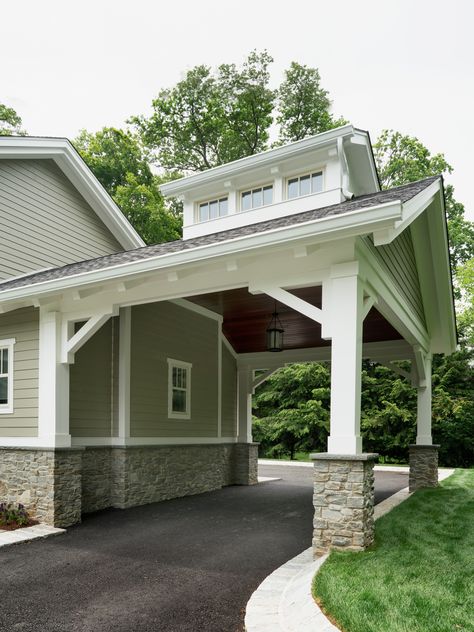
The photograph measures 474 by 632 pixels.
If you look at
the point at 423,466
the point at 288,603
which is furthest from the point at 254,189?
the point at 288,603

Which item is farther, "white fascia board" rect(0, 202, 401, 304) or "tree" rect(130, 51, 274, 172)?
"tree" rect(130, 51, 274, 172)

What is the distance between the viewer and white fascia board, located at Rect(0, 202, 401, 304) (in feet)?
16.6

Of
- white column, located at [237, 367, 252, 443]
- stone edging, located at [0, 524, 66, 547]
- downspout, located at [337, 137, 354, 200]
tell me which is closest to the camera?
stone edging, located at [0, 524, 66, 547]

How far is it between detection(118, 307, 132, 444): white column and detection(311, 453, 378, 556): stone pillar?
4.52 m

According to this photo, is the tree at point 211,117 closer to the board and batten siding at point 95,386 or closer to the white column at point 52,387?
the board and batten siding at point 95,386

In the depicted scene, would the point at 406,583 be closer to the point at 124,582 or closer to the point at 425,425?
the point at 124,582

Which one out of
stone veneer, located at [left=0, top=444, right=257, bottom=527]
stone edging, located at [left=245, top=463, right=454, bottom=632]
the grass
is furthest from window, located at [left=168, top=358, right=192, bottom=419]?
stone edging, located at [left=245, top=463, right=454, bottom=632]

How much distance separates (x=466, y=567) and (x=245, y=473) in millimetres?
8173

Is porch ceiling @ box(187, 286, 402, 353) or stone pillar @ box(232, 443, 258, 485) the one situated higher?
porch ceiling @ box(187, 286, 402, 353)

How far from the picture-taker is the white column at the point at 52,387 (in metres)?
7.54

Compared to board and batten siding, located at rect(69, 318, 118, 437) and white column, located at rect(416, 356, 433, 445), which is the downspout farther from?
board and batten siding, located at rect(69, 318, 118, 437)

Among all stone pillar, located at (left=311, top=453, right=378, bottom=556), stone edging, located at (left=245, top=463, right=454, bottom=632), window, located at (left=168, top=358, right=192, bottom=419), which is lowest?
stone edging, located at (left=245, top=463, right=454, bottom=632)

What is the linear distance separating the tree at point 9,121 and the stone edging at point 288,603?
940 inches

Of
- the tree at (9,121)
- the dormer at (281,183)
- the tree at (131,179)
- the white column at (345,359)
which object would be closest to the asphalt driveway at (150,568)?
the white column at (345,359)
